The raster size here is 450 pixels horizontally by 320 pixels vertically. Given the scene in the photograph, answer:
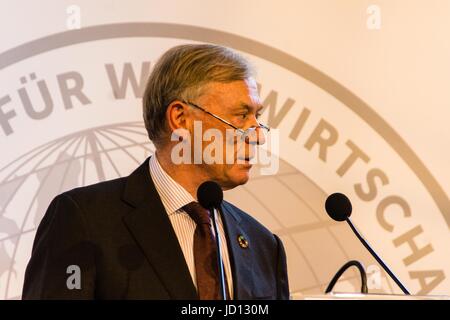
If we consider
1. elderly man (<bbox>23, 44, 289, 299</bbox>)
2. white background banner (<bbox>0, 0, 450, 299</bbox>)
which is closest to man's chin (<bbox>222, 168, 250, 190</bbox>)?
elderly man (<bbox>23, 44, 289, 299</bbox>)

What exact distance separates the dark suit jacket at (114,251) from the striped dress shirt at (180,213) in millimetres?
30

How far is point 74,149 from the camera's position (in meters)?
3.25

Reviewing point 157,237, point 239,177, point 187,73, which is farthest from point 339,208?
point 187,73

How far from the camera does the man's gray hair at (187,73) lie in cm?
258

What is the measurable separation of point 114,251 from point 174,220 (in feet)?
0.88

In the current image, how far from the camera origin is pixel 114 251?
2273 mm

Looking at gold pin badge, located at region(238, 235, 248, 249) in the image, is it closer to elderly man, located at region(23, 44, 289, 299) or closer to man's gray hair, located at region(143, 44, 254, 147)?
elderly man, located at region(23, 44, 289, 299)

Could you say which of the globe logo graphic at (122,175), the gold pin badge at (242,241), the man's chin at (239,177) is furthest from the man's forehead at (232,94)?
the globe logo graphic at (122,175)

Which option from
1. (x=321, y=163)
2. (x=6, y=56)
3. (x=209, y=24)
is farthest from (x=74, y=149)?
(x=321, y=163)

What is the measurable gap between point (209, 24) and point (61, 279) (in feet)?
5.47

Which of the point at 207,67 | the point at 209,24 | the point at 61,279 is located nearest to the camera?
the point at 61,279

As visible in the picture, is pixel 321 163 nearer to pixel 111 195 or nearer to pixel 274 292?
pixel 274 292

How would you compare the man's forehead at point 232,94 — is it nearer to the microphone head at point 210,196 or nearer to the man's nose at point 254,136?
the man's nose at point 254,136

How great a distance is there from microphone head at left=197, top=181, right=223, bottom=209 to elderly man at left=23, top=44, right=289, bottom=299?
270 mm
